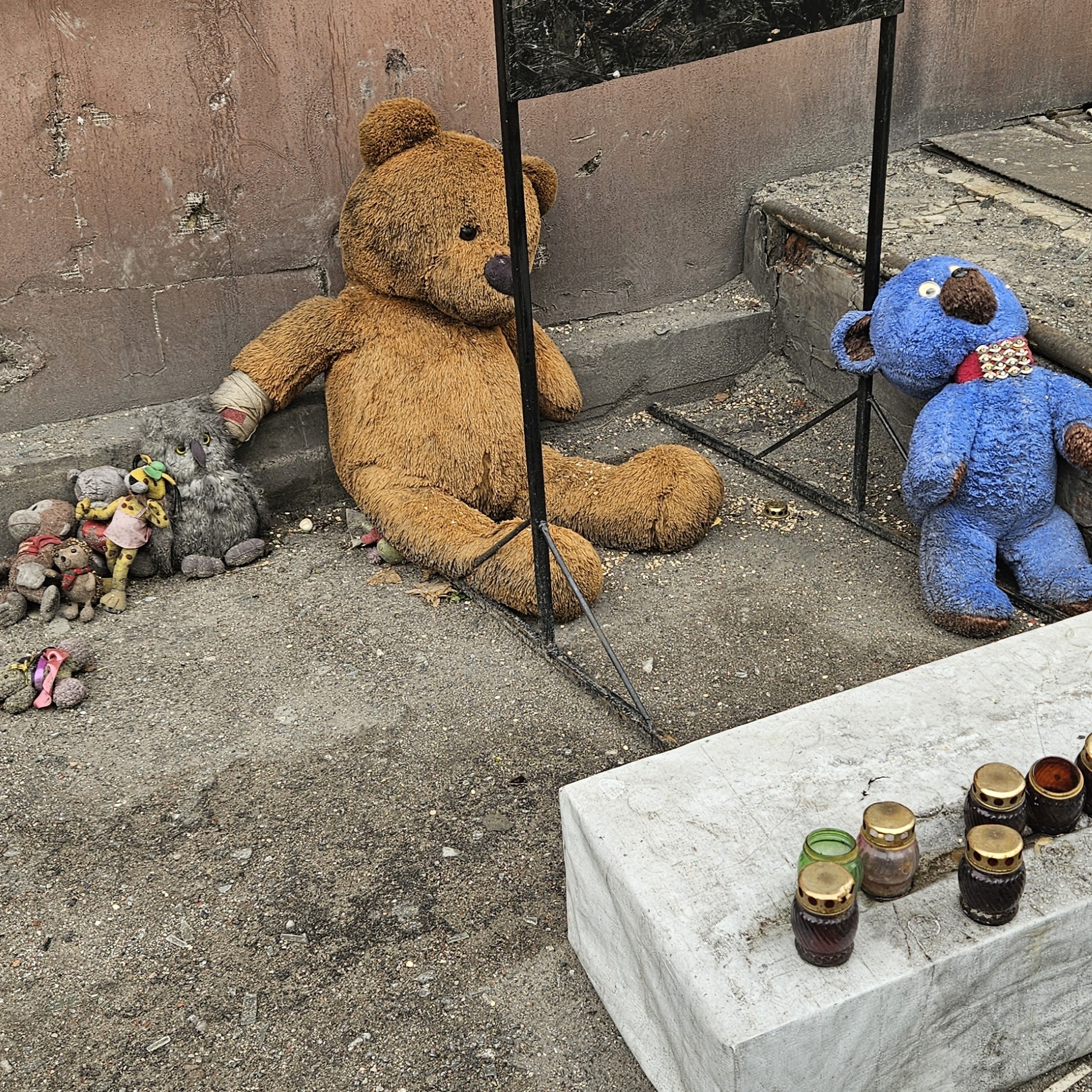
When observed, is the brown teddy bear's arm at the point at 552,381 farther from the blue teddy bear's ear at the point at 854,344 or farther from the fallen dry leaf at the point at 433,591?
the blue teddy bear's ear at the point at 854,344

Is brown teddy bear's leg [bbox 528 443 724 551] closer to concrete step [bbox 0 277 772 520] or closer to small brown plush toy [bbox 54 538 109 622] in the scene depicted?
concrete step [bbox 0 277 772 520]

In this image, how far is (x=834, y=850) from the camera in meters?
1.88

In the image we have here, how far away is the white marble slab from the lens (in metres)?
1.81

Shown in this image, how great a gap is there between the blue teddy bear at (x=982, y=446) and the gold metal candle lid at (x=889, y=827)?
4.61 ft

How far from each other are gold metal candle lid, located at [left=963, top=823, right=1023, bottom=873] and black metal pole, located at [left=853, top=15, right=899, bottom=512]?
1.86 metres

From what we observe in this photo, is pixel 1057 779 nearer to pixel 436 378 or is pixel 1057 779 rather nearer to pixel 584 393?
pixel 436 378

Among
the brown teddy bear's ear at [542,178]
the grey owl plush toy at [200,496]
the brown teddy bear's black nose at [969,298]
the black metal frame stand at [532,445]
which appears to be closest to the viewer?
the black metal frame stand at [532,445]

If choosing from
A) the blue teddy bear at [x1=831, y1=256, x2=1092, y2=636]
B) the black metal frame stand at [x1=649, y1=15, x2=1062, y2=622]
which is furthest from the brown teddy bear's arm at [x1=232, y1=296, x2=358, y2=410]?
the blue teddy bear at [x1=831, y1=256, x2=1092, y2=636]

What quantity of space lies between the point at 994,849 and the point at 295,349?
2.42m

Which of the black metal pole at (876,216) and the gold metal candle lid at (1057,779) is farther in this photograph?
the black metal pole at (876,216)

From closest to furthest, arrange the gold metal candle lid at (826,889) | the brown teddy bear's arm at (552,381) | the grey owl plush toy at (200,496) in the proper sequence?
the gold metal candle lid at (826,889) → the grey owl plush toy at (200,496) → the brown teddy bear's arm at (552,381)

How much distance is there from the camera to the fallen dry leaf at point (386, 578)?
3539 mm

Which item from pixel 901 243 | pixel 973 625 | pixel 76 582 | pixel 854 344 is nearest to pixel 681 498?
pixel 854 344

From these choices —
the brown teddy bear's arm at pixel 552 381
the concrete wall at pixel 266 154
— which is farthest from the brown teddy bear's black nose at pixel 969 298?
the concrete wall at pixel 266 154
